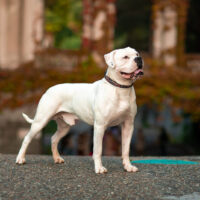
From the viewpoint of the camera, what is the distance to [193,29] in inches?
893

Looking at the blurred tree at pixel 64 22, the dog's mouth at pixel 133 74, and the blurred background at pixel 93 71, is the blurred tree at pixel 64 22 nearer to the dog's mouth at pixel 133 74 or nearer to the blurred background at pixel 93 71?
the blurred background at pixel 93 71

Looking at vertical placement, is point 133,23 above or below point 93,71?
above

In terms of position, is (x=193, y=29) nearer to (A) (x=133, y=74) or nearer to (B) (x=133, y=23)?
(B) (x=133, y=23)

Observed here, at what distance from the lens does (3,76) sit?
16.0 metres

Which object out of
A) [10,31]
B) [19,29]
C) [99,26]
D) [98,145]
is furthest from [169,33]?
[98,145]

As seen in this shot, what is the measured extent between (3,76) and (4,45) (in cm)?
139

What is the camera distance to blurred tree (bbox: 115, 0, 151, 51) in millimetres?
25234

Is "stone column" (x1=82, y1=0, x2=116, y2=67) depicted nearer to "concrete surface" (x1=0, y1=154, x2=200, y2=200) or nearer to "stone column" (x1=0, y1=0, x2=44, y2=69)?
"stone column" (x1=0, y1=0, x2=44, y2=69)

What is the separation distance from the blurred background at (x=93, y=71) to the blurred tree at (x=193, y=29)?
535 centimetres

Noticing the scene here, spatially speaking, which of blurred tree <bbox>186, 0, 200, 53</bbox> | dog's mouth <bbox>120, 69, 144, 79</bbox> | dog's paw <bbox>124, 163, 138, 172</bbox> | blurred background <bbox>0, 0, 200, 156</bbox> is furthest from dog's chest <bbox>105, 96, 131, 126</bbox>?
blurred tree <bbox>186, 0, 200, 53</bbox>

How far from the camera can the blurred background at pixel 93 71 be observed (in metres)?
15.4

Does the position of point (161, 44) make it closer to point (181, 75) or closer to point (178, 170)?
point (181, 75)

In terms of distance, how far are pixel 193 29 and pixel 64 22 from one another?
7244 millimetres

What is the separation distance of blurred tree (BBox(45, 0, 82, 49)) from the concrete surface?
59.0 feet
